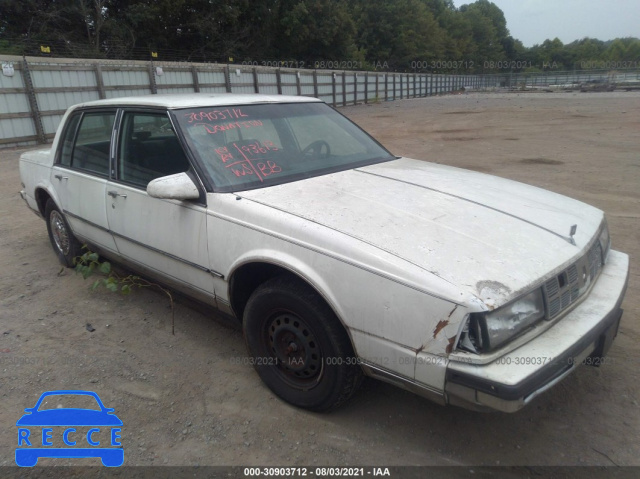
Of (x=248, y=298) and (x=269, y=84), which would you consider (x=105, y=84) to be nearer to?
(x=269, y=84)

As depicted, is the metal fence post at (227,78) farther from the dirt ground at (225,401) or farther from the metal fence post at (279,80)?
the dirt ground at (225,401)

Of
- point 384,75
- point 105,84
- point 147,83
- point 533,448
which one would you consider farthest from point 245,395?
point 384,75

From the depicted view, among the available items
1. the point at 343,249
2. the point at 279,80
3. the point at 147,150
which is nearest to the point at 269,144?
the point at 147,150

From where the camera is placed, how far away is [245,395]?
2676 mm

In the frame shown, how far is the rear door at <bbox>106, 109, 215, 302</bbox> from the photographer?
2791mm

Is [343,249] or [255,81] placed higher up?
[255,81]

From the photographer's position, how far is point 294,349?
2.44 m

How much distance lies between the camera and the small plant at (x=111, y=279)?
3.57 meters

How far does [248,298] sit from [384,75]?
1447 inches

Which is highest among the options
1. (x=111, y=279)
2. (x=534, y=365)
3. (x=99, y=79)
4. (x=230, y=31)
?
(x=230, y=31)

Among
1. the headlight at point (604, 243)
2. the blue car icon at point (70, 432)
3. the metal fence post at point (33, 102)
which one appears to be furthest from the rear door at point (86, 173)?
the metal fence post at point (33, 102)

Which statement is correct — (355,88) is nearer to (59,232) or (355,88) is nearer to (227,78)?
(227,78)

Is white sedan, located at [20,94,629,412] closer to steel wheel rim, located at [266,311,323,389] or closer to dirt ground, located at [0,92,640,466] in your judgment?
steel wheel rim, located at [266,311,323,389]

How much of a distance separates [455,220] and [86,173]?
2.92 metres
